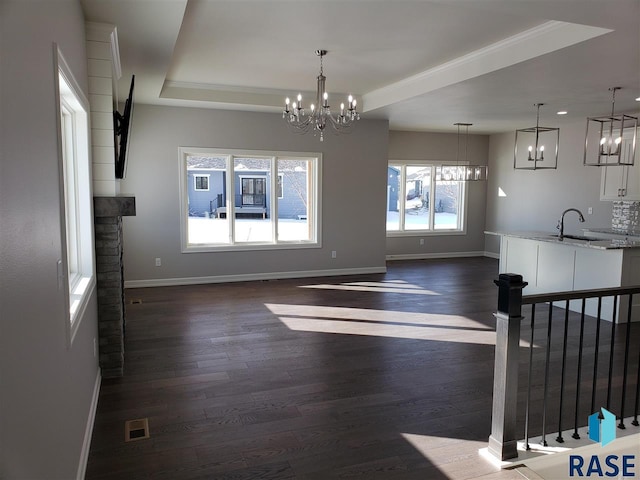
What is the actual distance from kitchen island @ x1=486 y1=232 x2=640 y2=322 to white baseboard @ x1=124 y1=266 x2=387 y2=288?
2449 mm

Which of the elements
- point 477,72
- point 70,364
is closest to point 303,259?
point 477,72

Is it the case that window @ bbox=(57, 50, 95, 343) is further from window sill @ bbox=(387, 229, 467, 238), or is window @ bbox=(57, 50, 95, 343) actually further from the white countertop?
window sill @ bbox=(387, 229, 467, 238)

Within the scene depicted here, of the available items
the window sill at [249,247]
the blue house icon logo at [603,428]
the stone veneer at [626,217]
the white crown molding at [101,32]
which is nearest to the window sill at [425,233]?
the window sill at [249,247]

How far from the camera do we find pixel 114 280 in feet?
12.4

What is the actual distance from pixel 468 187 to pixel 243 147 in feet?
18.0

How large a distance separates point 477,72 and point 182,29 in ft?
9.75

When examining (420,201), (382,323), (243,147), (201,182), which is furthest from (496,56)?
(420,201)

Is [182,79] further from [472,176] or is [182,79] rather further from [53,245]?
[472,176]

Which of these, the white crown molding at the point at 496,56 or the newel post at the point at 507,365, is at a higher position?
the white crown molding at the point at 496,56

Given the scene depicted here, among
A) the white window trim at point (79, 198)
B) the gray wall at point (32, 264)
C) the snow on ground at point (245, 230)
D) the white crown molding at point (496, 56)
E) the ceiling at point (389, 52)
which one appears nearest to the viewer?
the gray wall at point (32, 264)

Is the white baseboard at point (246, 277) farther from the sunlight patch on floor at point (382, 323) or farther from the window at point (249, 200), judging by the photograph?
the sunlight patch on floor at point (382, 323)

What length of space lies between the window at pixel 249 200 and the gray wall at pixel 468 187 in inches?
105

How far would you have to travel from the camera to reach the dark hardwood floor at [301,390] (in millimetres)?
2676

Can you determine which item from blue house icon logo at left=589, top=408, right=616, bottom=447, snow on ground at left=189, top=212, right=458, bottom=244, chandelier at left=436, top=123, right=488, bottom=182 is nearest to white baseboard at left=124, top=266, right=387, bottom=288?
snow on ground at left=189, top=212, right=458, bottom=244
